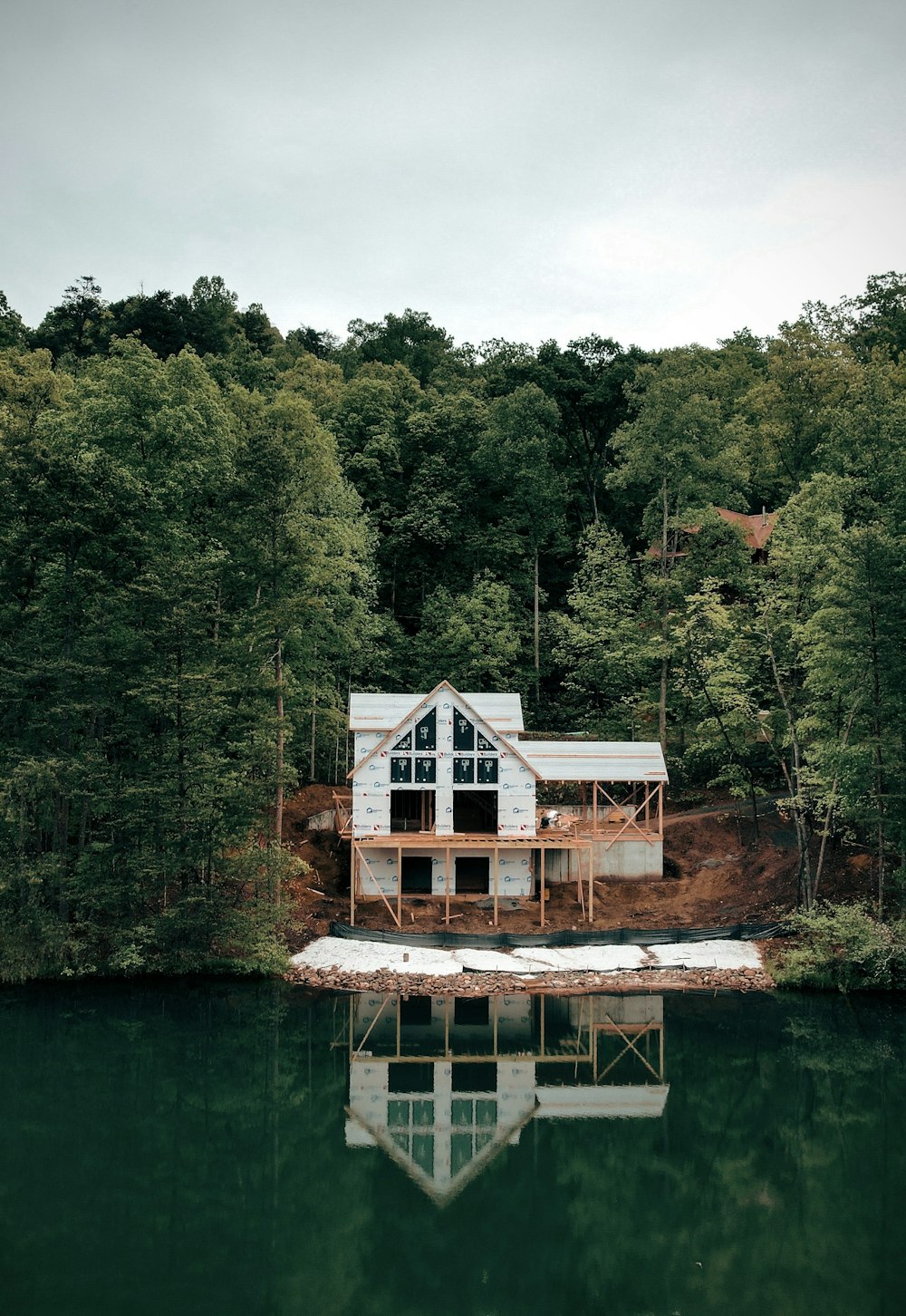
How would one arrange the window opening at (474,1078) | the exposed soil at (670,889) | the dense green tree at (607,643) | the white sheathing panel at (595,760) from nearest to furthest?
the window opening at (474,1078) < the exposed soil at (670,889) < the white sheathing panel at (595,760) < the dense green tree at (607,643)

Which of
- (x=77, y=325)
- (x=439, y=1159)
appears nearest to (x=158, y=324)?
(x=77, y=325)

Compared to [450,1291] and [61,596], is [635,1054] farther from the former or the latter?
[61,596]

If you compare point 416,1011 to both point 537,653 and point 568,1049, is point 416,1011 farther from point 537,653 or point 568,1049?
point 537,653

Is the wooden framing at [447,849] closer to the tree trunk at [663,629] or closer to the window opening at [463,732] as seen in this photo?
the window opening at [463,732]

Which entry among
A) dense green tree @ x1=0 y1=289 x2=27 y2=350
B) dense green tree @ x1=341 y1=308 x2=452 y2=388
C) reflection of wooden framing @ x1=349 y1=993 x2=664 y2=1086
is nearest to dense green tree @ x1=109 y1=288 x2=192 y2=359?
dense green tree @ x1=0 y1=289 x2=27 y2=350

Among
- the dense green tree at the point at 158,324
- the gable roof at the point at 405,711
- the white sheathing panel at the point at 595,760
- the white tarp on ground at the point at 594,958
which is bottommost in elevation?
the white tarp on ground at the point at 594,958

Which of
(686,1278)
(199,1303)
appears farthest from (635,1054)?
(199,1303)

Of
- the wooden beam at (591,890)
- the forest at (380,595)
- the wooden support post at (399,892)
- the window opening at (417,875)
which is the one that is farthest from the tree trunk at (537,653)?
the wooden support post at (399,892)
